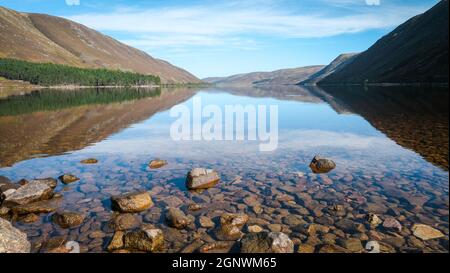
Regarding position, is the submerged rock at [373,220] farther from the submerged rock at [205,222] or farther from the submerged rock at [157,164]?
the submerged rock at [157,164]

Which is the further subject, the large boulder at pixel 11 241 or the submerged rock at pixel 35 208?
the submerged rock at pixel 35 208

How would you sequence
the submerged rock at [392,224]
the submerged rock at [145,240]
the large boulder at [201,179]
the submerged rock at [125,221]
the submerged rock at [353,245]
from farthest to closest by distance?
the large boulder at [201,179]
the submerged rock at [125,221]
the submerged rock at [392,224]
the submerged rock at [145,240]
the submerged rock at [353,245]

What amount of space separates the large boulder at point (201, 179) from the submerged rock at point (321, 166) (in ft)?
22.9

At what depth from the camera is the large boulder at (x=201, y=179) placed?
64.3 feet

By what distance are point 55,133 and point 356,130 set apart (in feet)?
118

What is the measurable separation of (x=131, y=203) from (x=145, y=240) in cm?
398

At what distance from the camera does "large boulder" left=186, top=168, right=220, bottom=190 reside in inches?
772

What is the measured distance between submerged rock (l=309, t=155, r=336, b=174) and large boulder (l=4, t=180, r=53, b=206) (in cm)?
1612

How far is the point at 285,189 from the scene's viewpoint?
755 inches

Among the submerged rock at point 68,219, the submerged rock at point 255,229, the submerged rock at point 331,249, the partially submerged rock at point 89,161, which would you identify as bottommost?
the submerged rock at point 331,249

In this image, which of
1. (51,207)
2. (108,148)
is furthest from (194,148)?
(51,207)

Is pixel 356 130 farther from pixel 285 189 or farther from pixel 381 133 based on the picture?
pixel 285 189

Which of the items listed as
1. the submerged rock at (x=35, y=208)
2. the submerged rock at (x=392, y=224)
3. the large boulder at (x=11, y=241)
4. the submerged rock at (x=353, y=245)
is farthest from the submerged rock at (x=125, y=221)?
the submerged rock at (x=392, y=224)
